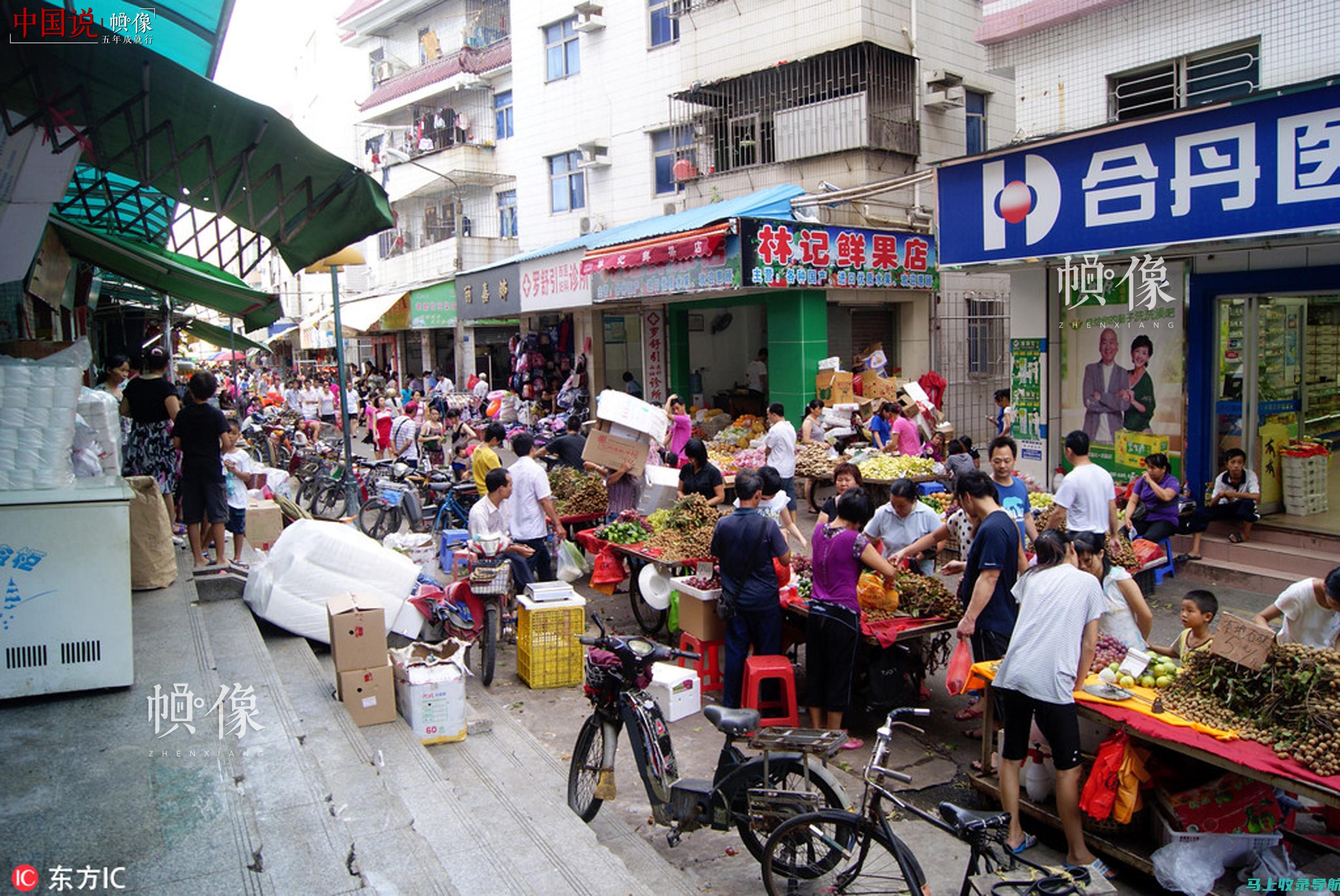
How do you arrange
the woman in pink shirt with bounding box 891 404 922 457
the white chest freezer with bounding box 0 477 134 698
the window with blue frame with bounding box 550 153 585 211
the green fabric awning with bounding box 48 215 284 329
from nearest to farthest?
the white chest freezer with bounding box 0 477 134 698 → the green fabric awning with bounding box 48 215 284 329 → the woman in pink shirt with bounding box 891 404 922 457 → the window with blue frame with bounding box 550 153 585 211

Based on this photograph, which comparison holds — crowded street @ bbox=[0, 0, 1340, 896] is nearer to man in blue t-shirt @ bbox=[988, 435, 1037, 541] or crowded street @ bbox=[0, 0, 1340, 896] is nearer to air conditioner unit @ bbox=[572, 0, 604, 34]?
man in blue t-shirt @ bbox=[988, 435, 1037, 541]

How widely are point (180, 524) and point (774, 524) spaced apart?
25.0ft

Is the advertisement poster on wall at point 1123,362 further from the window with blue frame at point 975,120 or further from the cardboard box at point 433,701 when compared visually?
the window with blue frame at point 975,120

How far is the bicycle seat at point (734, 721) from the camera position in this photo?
477 cm

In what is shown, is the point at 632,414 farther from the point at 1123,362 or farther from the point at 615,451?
the point at 1123,362

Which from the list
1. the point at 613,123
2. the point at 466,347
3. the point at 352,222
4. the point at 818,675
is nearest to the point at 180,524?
the point at 352,222

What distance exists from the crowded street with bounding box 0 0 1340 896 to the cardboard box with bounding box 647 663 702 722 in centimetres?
3

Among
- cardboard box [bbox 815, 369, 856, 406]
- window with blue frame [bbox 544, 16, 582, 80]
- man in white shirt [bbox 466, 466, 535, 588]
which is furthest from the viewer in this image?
window with blue frame [bbox 544, 16, 582, 80]

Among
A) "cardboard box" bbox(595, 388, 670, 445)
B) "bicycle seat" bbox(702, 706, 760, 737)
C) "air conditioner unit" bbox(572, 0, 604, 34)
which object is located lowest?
"bicycle seat" bbox(702, 706, 760, 737)

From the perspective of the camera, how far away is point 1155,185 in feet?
30.2

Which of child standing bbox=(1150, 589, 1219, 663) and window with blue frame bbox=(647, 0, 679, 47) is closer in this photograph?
child standing bbox=(1150, 589, 1219, 663)

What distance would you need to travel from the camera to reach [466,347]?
2730cm

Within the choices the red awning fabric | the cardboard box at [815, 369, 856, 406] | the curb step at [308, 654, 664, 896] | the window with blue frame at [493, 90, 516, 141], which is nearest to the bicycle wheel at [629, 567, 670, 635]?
the curb step at [308, 654, 664, 896]

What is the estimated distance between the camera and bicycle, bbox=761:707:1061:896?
13.2 ft
